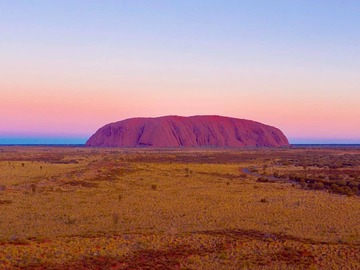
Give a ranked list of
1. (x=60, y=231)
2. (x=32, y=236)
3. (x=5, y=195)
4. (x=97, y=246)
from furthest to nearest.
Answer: (x=5, y=195) → (x=60, y=231) → (x=32, y=236) → (x=97, y=246)

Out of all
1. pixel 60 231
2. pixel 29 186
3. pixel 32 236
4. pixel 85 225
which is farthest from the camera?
pixel 29 186

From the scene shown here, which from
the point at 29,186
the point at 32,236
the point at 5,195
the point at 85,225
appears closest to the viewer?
the point at 32,236

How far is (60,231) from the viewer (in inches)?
627

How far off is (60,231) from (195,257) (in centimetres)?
608

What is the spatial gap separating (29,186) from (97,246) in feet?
57.6

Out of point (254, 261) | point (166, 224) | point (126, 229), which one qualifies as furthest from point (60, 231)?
point (254, 261)

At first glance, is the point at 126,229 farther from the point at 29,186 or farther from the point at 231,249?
the point at 29,186

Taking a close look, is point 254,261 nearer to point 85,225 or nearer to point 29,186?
point 85,225

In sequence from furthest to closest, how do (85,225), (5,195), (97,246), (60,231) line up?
(5,195) → (85,225) → (60,231) → (97,246)

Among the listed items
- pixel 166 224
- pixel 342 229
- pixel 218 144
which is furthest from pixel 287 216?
pixel 218 144

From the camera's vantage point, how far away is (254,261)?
12203 millimetres

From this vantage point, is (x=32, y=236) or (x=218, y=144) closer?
(x=32, y=236)

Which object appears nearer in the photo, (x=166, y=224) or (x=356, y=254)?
(x=356, y=254)

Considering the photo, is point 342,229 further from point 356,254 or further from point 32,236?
point 32,236
